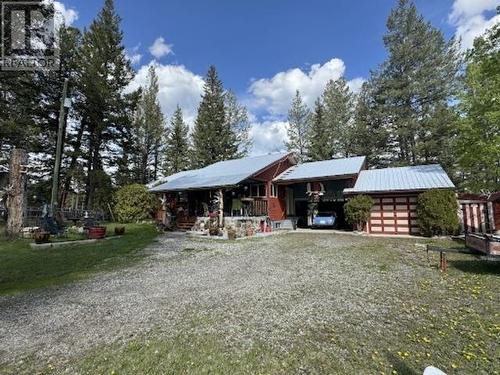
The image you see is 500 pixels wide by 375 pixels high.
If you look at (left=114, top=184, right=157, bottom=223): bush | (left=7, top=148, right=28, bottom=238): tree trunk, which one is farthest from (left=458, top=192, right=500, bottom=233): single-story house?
(left=114, top=184, right=157, bottom=223): bush

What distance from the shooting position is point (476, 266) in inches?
295

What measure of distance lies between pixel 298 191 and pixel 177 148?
72.5 ft

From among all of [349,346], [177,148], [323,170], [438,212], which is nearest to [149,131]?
[177,148]

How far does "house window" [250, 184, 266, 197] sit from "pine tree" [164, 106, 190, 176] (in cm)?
1944

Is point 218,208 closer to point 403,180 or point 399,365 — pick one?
point 403,180

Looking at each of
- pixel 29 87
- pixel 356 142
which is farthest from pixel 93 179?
pixel 356 142

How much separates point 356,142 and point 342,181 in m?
13.7

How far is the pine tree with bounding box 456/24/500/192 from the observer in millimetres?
11750

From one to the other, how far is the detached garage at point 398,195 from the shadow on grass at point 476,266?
686 cm

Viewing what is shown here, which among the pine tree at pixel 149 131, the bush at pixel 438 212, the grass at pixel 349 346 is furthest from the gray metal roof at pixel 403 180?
the pine tree at pixel 149 131

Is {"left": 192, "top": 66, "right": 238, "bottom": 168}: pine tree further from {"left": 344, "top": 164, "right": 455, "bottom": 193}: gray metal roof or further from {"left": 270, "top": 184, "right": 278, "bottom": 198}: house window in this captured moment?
{"left": 344, "top": 164, "right": 455, "bottom": 193}: gray metal roof

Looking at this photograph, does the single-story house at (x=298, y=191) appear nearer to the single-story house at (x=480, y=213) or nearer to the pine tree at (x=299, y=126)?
the single-story house at (x=480, y=213)

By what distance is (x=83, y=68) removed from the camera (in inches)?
973

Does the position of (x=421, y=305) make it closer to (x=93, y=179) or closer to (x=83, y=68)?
(x=93, y=179)
